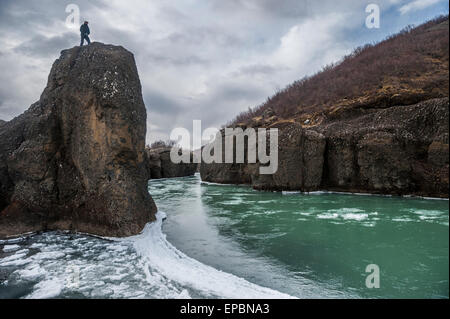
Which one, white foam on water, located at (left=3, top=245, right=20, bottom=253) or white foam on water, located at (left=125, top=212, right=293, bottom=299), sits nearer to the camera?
white foam on water, located at (left=125, top=212, right=293, bottom=299)

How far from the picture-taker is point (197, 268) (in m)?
4.16

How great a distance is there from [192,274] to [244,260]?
3.27ft

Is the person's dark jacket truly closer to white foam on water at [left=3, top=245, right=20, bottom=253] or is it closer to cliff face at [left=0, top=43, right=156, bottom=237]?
cliff face at [left=0, top=43, right=156, bottom=237]

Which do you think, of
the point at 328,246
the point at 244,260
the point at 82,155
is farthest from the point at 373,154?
the point at 82,155

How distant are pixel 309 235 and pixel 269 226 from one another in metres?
1.22

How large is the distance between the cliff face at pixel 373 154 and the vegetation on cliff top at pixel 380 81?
1642 mm

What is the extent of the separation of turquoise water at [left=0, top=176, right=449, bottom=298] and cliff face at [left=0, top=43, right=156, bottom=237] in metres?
0.62

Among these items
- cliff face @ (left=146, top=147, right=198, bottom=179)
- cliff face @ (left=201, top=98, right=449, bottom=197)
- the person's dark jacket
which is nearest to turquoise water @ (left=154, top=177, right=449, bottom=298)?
cliff face @ (left=201, top=98, right=449, bottom=197)

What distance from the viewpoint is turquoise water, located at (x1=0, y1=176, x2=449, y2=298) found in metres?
3.35

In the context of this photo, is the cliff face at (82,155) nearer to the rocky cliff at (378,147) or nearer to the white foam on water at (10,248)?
the white foam on water at (10,248)

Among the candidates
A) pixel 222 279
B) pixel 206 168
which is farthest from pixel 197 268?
pixel 206 168

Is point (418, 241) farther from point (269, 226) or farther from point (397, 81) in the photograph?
point (397, 81)

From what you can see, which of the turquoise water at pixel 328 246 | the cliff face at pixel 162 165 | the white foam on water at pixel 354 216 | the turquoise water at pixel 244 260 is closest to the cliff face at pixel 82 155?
the turquoise water at pixel 244 260

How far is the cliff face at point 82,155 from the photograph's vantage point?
6.22 meters
